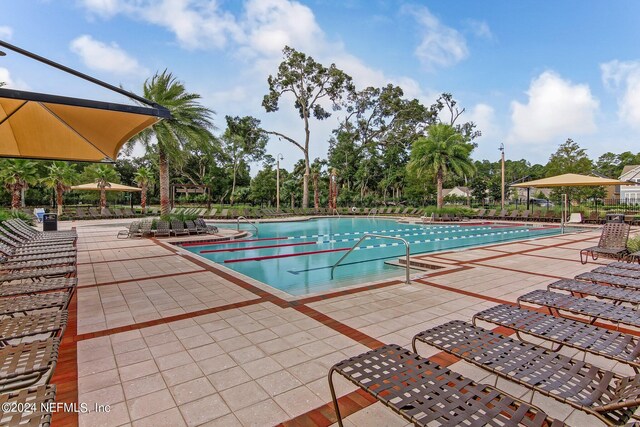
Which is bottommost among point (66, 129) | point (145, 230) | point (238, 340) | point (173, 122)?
point (238, 340)

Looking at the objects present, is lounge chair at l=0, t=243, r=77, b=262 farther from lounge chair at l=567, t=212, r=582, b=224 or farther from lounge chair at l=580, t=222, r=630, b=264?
lounge chair at l=567, t=212, r=582, b=224

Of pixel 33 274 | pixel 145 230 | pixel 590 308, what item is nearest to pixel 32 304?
pixel 33 274

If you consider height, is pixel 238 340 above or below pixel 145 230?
below

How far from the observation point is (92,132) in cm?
543

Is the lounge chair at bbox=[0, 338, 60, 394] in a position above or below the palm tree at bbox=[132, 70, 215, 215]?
below

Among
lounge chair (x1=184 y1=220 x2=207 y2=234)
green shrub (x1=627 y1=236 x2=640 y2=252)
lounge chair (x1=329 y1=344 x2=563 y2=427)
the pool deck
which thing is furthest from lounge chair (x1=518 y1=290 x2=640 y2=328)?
lounge chair (x1=184 y1=220 x2=207 y2=234)

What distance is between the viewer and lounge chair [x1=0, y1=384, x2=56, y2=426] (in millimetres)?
1565

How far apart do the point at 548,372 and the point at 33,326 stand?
3836mm

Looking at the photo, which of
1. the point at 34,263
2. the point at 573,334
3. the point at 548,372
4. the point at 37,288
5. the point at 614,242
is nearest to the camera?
the point at 548,372

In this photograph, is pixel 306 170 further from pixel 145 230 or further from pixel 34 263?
pixel 34 263

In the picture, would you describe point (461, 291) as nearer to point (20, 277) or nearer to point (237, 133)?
point (20, 277)

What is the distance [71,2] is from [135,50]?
5571 millimetres

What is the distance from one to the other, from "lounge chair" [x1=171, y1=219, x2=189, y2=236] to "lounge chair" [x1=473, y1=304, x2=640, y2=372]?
504 inches

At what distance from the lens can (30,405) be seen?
1.68 m
